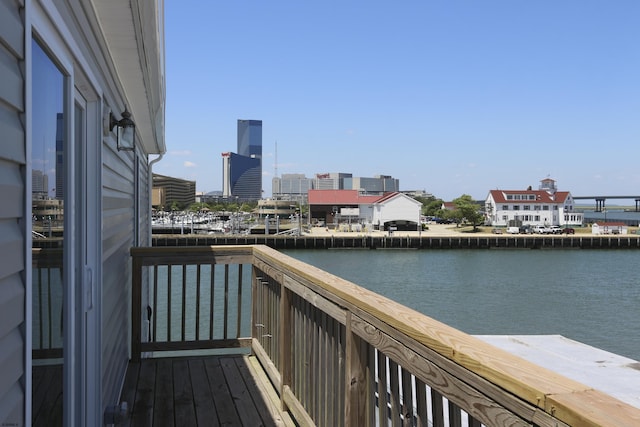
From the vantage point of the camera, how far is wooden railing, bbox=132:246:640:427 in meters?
0.97

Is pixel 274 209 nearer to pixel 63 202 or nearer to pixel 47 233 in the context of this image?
pixel 63 202

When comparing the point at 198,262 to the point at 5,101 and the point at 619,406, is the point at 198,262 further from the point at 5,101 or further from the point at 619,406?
the point at 619,406

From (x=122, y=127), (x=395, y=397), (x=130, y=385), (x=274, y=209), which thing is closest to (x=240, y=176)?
(x=274, y=209)

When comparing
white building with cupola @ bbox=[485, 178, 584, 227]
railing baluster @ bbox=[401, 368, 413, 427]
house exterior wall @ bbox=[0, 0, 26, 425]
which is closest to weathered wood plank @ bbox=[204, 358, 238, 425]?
railing baluster @ bbox=[401, 368, 413, 427]

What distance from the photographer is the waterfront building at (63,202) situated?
1.13m

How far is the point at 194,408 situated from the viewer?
126 inches

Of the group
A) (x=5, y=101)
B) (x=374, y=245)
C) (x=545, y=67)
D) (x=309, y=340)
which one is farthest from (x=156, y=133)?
(x=545, y=67)

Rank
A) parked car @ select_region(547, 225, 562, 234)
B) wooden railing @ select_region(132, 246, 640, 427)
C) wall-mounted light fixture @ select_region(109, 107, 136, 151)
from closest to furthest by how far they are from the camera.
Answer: wooden railing @ select_region(132, 246, 640, 427)
wall-mounted light fixture @ select_region(109, 107, 136, 151)
parked car @ select_region(547, 225, 562, 234)

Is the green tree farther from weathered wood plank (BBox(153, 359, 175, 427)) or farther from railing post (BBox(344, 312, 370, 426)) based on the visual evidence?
railing post (BBox(344, 312, 370, 426))

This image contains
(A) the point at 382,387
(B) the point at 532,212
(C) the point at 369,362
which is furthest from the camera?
(B) the point at 532,212

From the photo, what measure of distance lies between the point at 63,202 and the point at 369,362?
1.19 m

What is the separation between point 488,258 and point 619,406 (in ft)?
119

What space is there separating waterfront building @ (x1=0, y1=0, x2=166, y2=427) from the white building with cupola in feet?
180

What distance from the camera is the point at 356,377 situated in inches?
77.0
